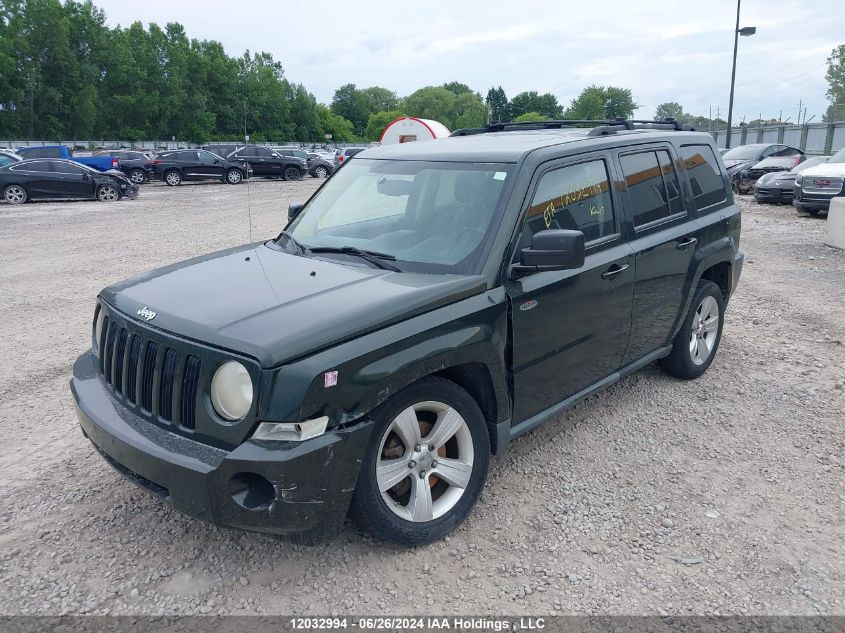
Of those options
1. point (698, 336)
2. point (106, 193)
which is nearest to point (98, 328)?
point (698, 336)

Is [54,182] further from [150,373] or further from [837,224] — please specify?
[150,373]

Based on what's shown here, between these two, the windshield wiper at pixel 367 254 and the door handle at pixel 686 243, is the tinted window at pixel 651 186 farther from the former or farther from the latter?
the windshield wiper at pixel 367 254

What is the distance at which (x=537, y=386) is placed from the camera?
146 inches

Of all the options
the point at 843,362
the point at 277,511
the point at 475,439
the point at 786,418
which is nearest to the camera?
the point at 277,511

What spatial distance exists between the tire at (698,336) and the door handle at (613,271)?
1.18 m

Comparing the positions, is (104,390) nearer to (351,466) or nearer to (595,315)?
(351,466)

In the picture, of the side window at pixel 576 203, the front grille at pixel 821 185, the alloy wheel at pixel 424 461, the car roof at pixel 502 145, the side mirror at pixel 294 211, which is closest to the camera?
the alloy wheel at pixel 424 461

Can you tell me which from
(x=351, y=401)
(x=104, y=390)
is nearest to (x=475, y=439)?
(x=351, y=401)

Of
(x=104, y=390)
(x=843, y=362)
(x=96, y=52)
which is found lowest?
(x=843, y=362)

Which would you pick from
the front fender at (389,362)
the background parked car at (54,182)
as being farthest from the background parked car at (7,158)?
the front fender at (389,362)

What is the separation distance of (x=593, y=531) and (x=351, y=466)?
1.41 metres

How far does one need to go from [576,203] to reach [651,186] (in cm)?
94

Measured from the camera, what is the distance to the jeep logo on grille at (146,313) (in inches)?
122

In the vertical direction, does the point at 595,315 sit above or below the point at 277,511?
above
